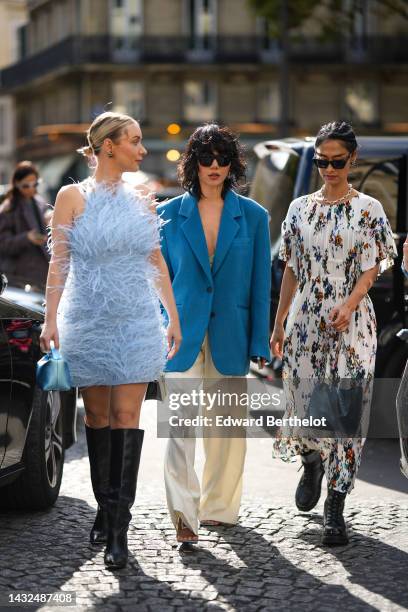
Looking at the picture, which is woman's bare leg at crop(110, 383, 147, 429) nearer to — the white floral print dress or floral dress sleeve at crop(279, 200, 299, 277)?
the white floral print dress

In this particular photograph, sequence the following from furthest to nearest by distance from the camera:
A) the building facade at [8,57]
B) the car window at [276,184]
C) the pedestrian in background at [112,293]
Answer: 1. the building facade at [8,57]
2. the car window at [276,184]
3. the pedestrian in background at [112,293]

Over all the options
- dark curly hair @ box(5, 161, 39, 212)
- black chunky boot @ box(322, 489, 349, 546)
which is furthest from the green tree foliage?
black chunky boot @ box(322, 489, 349, 546)

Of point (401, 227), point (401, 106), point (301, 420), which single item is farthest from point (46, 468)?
point (401, 106)

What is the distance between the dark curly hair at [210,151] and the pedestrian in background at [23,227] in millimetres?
6190

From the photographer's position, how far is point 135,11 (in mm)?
53750

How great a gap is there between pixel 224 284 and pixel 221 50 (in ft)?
158

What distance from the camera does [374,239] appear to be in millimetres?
6527

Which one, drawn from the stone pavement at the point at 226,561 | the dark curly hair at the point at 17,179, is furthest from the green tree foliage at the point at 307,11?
the stone pavement at the point at 226,561

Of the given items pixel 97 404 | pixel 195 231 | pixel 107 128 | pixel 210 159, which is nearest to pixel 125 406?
pixel 97 404

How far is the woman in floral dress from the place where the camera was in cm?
649

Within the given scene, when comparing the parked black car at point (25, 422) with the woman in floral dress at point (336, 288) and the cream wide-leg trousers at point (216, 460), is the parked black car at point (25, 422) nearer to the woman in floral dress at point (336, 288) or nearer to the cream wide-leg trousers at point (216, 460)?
the cream wide-leg trousers at point (216, 460)

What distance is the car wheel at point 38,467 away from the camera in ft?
22.2

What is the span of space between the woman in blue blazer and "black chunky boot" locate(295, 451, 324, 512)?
35 cm

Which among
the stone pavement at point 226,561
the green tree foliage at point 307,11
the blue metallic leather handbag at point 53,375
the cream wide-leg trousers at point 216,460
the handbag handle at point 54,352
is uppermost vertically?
the green tree foliage at point 307,11
